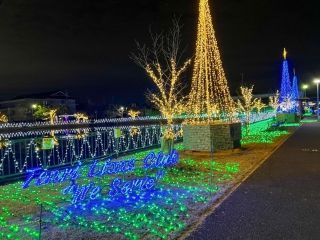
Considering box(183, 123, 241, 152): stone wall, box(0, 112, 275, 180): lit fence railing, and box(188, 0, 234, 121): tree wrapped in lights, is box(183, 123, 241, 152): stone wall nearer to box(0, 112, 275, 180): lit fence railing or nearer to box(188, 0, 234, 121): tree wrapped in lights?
box(188, 0, 234, 121): tree wrapped in lights

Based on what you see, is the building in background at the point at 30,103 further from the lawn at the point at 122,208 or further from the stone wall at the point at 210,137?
the lawn at the point at 122,208

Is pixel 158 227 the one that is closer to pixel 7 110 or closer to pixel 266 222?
pixel 266 222

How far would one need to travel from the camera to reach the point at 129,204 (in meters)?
7.96

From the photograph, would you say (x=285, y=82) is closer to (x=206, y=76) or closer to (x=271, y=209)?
(x=206, y=76)

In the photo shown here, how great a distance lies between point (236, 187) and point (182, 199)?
72.4 inches

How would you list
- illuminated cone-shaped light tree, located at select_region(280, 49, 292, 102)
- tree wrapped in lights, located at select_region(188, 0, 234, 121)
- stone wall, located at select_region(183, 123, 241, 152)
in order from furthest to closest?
illuminated cone-shaped light tree, located at select_region(280, 49, 292, 102) → tree wrapped in lights, located at select_region(188, 0, 234, 121) → stone wall, located at select_region(183, 123, 241, 152)

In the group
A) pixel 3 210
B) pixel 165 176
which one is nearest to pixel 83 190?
pixel 3 210

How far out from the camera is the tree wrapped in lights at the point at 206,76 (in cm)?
1747

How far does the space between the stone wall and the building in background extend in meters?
61.9

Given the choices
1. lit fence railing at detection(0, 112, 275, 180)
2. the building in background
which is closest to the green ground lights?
lit fence railing at detection(0, 112, 275, 180)

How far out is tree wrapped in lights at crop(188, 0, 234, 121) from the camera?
57.3ft

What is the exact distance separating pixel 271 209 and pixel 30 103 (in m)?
77.4

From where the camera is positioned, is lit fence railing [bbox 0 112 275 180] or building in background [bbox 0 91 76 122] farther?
building in background [bbox 0 91 76 122]

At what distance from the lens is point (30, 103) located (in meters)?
79.4
